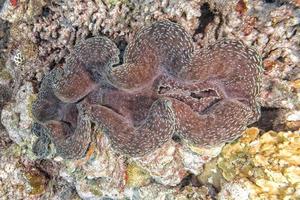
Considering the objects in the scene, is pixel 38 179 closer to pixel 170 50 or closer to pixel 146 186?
pixel 146 186

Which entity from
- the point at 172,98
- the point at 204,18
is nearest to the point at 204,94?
the point at 172,98

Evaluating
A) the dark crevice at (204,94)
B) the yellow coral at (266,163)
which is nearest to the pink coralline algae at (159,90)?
the dark crevice at (204,94)

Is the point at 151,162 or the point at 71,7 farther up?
the point at 71,7

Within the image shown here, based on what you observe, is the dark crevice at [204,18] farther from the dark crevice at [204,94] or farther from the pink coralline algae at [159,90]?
the dark crevice at [204,94]

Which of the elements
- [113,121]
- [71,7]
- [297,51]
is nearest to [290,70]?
[297,51]

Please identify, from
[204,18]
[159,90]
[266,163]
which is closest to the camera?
[266,163]

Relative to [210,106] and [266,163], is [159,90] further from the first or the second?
[266,163]

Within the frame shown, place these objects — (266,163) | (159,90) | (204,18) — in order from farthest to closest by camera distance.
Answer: (204,18) → (159,90) → (266,163)
